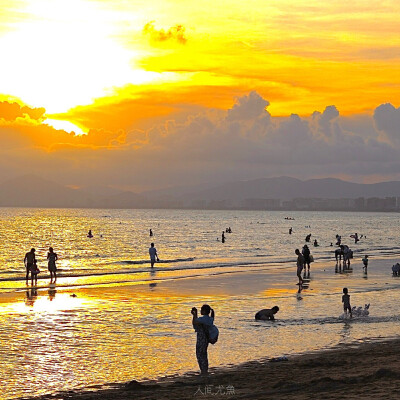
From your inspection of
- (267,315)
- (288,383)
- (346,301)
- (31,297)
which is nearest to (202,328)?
(288,383)

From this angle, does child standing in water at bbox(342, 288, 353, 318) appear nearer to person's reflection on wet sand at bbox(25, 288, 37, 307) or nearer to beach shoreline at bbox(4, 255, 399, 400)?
beach shoreline at bbox(4, 255, 399, 400)

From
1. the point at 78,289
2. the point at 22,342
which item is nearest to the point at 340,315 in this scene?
the point at 22,342

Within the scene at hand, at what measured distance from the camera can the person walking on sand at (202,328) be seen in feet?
48.3

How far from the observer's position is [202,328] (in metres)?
14.8

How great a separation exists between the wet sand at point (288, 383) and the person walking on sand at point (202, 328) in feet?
1.24

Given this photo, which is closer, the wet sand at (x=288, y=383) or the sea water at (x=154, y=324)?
the wet sand at (x=288, y=383)

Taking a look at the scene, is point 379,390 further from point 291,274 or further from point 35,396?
point 291,274

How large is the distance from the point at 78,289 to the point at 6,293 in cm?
406

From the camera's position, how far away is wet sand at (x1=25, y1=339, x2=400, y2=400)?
514 inches

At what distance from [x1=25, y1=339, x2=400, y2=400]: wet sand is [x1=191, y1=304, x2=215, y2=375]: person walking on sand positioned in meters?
0.38

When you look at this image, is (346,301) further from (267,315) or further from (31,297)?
(31,297)

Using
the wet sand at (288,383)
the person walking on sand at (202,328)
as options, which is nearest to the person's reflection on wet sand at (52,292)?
the person walking on sand at (202,328)

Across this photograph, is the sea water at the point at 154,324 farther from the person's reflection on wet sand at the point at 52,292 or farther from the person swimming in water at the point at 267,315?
the person swimming in water at the point at 267,315

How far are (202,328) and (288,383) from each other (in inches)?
92.4
